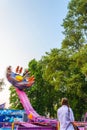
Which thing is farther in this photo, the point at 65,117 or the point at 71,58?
the point at 71,58

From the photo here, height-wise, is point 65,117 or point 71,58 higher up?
point 71,58

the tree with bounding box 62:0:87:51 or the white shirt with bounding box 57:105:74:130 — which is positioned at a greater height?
the tree with bounding box 62:0:87:51

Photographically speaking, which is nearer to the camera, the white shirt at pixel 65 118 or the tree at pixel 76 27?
the white shirt at pixel 65 118

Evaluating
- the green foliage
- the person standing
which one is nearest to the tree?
A: the green foliage

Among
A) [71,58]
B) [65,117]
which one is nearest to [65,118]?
[65,117]

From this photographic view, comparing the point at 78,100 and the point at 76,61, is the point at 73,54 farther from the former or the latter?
the point at 78,100

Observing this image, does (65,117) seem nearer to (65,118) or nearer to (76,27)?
(65,118)

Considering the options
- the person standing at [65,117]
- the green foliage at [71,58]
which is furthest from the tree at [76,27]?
the person standing at [65,117]

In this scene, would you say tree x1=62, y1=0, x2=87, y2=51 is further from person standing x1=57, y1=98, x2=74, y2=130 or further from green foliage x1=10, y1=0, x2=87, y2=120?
person standing x1=57, y1=98, x2=74, y2=130

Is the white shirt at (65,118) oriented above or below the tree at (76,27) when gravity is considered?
below

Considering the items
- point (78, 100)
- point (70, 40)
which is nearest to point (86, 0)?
point (70, 40)

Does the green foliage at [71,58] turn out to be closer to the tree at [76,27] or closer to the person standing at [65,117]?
the tree at [76,27]

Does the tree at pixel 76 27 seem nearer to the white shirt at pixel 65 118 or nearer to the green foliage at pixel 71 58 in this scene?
the green foliage at pixel 71 58

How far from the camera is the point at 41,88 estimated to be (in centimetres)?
6266
